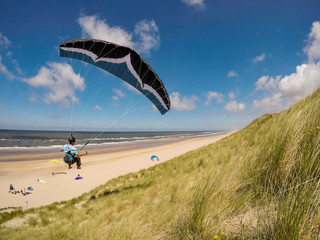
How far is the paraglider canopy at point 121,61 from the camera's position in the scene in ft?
23.5

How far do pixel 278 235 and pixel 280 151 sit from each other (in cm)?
162

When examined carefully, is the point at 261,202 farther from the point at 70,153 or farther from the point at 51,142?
the point at 51,142

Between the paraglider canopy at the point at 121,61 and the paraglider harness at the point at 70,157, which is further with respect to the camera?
the paraglider harness at the point at 70,157

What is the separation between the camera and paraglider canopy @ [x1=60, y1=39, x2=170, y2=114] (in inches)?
281

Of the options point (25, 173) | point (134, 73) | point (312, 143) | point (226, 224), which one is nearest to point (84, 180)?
point (25, 173)

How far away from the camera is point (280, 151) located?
8.56 ft

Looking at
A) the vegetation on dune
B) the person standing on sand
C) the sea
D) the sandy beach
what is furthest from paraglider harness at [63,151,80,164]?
the vegetation on dune

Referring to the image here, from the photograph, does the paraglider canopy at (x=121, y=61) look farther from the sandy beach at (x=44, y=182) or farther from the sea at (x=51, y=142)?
the sandy beach at (x=44, y=182)

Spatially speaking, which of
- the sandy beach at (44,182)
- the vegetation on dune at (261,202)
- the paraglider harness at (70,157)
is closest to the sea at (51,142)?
the paraglider harness at (70,157)

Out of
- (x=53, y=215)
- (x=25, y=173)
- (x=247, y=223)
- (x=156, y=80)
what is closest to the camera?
(x=247, y=223)

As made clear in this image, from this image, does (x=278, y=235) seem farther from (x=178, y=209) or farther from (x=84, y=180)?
(x=84, y=180)

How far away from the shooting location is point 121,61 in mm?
7891

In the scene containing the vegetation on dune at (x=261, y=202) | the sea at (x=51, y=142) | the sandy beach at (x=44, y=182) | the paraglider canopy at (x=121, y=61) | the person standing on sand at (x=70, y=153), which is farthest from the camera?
the sea at (x=51, y=142)

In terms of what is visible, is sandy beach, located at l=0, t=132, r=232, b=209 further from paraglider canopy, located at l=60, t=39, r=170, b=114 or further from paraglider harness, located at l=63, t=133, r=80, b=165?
paraglider canopy, located at l=60, t=39, r=170, b=114
